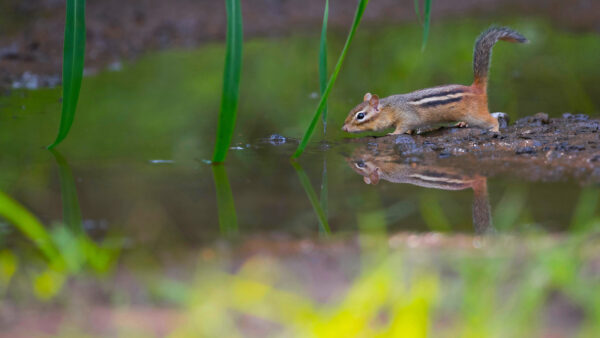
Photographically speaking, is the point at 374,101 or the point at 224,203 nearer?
the point at 224,203

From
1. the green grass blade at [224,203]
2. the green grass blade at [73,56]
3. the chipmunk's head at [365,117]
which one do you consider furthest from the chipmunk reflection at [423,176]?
the green grass blade at [73,56]

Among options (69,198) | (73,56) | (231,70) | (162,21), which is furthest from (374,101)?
(162,21)

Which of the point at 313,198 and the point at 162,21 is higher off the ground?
the point at 162,21

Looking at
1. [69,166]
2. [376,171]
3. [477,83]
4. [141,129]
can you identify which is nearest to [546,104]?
[477,83]

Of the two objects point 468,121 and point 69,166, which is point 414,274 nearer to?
point 69,166

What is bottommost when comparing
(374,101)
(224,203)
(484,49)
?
(224,203)

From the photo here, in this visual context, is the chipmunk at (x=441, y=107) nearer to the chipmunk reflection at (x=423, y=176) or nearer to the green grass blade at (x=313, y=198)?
the chipmunk reflection at (x=423, y=176)

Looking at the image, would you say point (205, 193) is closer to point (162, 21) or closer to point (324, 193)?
point (324, 193)

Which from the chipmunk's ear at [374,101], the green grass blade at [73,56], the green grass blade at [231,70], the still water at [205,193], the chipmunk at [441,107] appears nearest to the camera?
the still water at [205,193]
